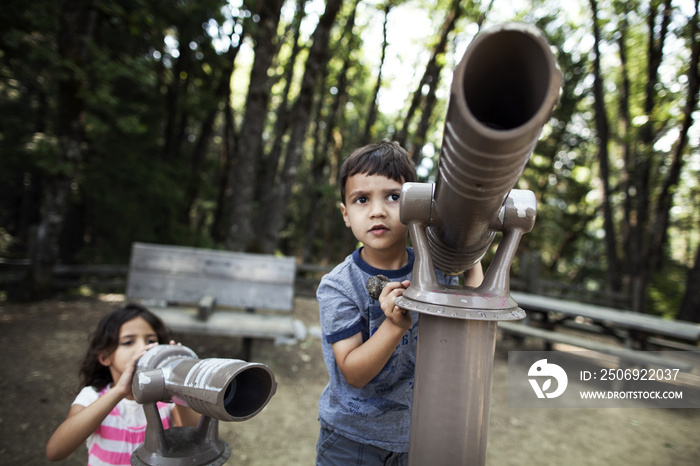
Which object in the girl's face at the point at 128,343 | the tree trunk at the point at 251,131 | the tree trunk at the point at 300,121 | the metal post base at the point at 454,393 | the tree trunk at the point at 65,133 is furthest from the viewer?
the tree trunk at the point at 300,121

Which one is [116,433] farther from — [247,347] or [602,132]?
[602,132]

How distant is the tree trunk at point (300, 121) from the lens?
677 centimetres

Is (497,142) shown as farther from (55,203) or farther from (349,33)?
(349,33)

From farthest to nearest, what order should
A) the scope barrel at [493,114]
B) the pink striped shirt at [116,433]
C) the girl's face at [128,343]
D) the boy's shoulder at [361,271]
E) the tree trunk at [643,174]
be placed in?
the tree trunk at [643,174] → the girl's face at [128,343] → the pink striped shirt at [116,433] → the boy's shoulder at [361,271] → the scope barrel at [493,114]

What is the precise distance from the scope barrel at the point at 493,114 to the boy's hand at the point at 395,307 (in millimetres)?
244

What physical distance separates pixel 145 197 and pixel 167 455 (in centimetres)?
936

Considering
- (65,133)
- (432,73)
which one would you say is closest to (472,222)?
(65,133)

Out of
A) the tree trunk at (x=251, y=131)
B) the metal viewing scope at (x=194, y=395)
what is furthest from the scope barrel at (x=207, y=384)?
the tree trunk at (x=251, y=131)

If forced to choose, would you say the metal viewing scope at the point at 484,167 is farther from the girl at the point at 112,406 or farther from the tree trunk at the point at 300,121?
the tree trunk at the point at 300,121

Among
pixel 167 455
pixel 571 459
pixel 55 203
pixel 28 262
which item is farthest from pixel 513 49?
pixel 28 262

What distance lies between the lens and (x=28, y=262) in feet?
22.0

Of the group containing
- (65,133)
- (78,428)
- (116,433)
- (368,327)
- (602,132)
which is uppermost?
(602,132)

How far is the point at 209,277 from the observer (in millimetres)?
4609

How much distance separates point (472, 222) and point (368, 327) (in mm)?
568
